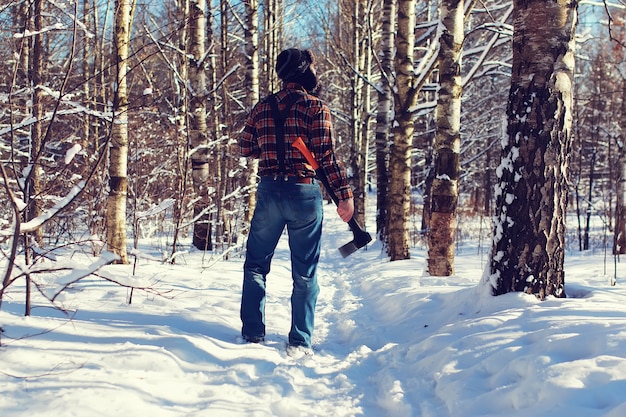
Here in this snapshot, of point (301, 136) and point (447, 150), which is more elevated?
point (447, 150)

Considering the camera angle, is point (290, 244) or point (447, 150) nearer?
point (290, 244)

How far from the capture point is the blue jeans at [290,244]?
3150mm

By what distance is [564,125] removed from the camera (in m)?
3.25

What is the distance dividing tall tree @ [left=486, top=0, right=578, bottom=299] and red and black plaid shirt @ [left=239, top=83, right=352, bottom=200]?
124 cm

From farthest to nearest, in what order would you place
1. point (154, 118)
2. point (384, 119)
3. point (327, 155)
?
point (154, 118) < point (384, 119) < point (327, 155)

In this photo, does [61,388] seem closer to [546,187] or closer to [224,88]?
[546,187]

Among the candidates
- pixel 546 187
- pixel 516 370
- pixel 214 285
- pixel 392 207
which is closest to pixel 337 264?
pixel 392 207

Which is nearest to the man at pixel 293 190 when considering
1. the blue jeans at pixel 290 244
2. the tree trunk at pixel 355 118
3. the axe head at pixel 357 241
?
the blue jeans at pixel 290 244

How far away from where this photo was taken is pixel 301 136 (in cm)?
315

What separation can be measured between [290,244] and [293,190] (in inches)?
15.0

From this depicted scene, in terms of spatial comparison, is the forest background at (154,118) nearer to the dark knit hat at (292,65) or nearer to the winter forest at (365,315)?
the winter forest at (365,315)

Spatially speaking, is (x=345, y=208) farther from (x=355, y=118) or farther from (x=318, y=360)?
(x=355, y=118)

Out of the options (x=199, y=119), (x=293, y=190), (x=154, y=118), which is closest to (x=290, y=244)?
(x=293, y=190)

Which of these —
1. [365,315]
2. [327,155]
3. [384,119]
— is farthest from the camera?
[384,119]
